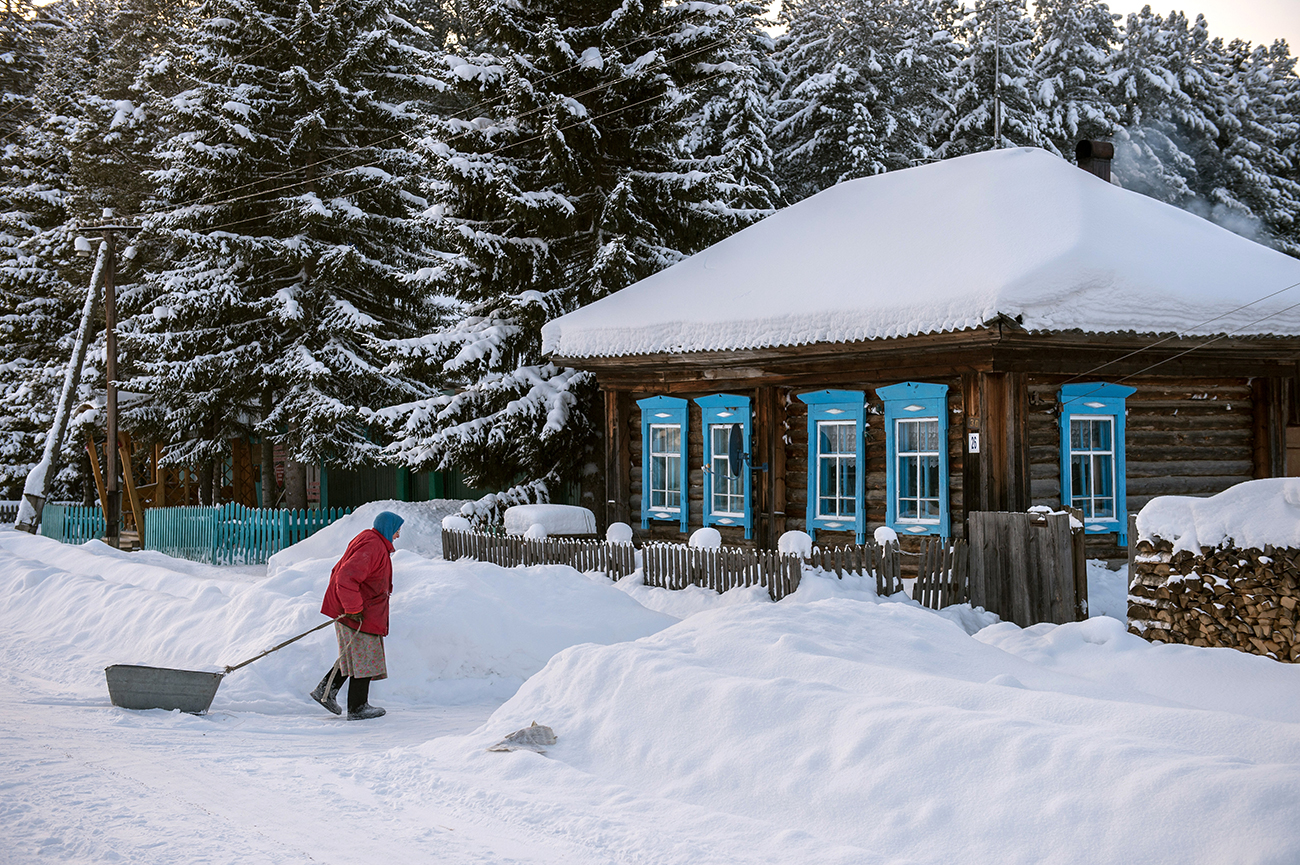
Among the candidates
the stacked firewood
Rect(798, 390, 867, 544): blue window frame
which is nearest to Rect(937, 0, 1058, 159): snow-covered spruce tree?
Rect(798, 390, 867, 544): blue window frame

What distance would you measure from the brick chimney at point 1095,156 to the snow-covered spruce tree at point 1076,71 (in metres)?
16.9

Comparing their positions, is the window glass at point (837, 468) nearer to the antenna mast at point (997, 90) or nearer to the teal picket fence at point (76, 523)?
the antenna mast at point (997, 90)

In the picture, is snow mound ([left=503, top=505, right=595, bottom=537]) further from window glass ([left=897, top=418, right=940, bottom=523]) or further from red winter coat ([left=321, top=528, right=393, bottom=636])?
red winter coat ([left=321, top=528, right=393, bottom=636])

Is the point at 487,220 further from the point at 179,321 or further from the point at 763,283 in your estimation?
the point at 179,321

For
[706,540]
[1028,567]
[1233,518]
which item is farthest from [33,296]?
[1233,518]

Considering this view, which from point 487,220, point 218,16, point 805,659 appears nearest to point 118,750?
point 805,659

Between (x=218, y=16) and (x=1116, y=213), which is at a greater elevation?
(x=218, y=16)

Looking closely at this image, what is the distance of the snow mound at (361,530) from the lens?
Result: 20094 millimetres

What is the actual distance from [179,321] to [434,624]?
704 inches

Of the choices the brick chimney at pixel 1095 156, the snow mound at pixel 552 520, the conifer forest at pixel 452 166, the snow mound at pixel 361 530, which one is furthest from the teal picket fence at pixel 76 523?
the brick chimney at pixel 1095 156

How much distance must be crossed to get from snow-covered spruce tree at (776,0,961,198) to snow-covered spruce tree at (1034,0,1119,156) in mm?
3736

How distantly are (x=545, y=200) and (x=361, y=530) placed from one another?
7130mm

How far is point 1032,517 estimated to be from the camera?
38.9 feet

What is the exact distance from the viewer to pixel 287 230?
83.1 feet
